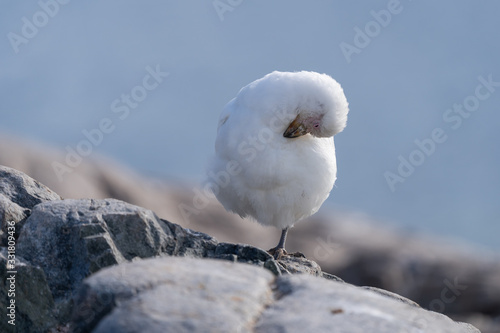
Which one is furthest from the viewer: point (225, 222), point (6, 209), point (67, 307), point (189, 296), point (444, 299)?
point (225, 222)

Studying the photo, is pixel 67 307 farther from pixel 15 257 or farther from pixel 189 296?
pixel 189 296

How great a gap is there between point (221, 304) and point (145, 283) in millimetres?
483

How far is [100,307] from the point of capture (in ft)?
14.2

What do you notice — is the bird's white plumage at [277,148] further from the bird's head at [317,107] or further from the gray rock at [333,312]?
the gray rock at [333,312]

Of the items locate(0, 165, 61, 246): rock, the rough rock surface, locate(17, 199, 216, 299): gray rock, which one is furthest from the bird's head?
locate(0, 165, 61, 246): rock

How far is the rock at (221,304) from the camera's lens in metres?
4.05

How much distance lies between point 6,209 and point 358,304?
3102mm

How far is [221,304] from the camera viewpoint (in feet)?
13.8

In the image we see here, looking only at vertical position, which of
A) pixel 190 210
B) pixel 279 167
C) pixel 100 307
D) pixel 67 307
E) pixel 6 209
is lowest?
pixel 100 307

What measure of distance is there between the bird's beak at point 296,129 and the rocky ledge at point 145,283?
143 centimetres

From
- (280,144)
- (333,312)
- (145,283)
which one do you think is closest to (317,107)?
(280,144)

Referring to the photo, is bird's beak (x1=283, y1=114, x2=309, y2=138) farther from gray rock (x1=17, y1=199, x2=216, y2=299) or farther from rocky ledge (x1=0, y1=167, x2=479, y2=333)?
gray rock (x1=17, y1=199, x2=216, y2=299)

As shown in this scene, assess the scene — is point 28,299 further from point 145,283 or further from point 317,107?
point 317,107

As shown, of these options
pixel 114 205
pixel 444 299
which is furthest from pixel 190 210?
pixel 114 205
